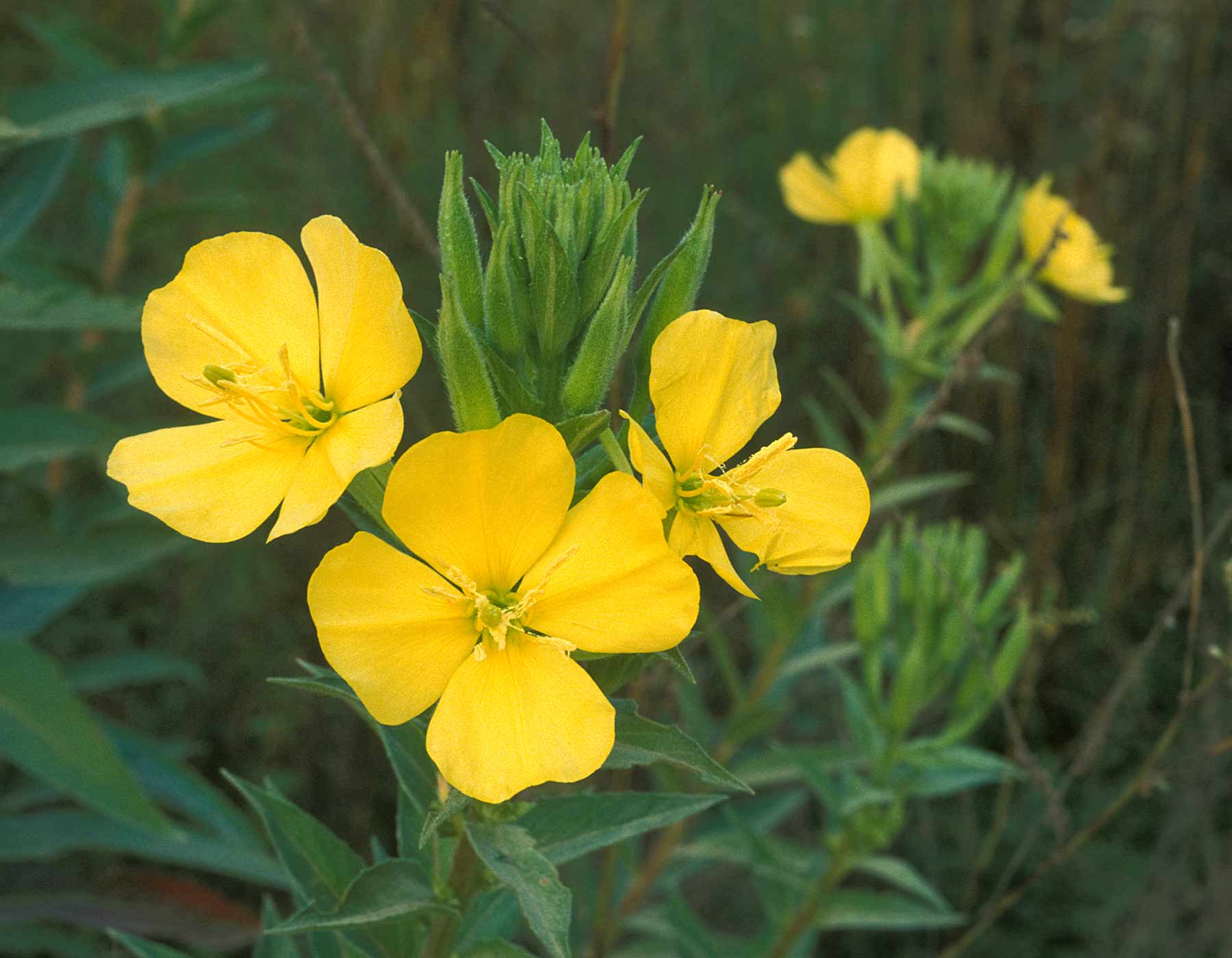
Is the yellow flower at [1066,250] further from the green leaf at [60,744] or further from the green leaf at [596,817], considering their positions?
the green leaf at [60,744]

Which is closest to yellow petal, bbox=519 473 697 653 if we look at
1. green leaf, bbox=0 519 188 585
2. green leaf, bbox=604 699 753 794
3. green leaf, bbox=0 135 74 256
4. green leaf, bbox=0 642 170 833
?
green leaf, bbox=604 699 753 794

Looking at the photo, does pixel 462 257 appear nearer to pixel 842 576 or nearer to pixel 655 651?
pixel 655 651

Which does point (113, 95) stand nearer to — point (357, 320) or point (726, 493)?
point (357, 320)

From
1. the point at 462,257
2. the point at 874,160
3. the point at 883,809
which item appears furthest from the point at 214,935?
the point at 874,160

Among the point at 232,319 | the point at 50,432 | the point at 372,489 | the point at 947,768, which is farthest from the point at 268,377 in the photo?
the point at 947,768

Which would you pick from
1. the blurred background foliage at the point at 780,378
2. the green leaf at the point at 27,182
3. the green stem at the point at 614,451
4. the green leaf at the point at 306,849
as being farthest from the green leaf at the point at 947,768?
the green leaf at the point at 27,182

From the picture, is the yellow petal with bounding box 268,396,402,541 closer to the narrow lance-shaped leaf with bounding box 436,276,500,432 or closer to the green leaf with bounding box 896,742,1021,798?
the narrow lance-shaped leaf with bounding box 436,276,500,432
